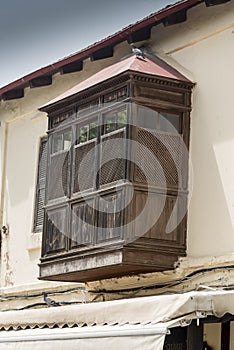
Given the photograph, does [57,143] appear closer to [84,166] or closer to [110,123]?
[84,166]

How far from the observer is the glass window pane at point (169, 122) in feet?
45.5

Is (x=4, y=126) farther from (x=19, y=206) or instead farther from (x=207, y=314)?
(x=207, y=314)

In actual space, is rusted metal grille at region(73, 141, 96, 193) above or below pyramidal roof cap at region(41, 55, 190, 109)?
below

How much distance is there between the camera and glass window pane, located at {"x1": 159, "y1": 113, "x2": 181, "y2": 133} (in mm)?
13859

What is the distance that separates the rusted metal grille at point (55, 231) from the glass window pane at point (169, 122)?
6.78 ft

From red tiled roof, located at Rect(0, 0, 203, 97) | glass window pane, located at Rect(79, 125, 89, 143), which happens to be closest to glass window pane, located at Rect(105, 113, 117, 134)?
glass window pane, located at Rect(79, 125, 89, 143)

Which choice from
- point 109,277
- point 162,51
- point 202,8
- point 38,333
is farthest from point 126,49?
point 38,333

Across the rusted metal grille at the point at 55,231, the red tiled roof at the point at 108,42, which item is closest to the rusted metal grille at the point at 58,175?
the rusted metal grille at the point at 55,231

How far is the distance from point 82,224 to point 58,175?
1231 mm

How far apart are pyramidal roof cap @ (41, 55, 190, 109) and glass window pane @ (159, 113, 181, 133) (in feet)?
1.77

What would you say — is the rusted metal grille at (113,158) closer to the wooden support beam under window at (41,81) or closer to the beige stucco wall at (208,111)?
the beige stucco wall at (208,111)

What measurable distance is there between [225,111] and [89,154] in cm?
217

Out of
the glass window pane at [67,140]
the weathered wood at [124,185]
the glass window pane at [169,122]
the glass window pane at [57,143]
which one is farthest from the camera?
the glass window pane at [57,143]

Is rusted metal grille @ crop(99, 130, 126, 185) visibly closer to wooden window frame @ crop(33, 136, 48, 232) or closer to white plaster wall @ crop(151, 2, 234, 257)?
white plaster wall @ crop(151, 2, 234, 257)
